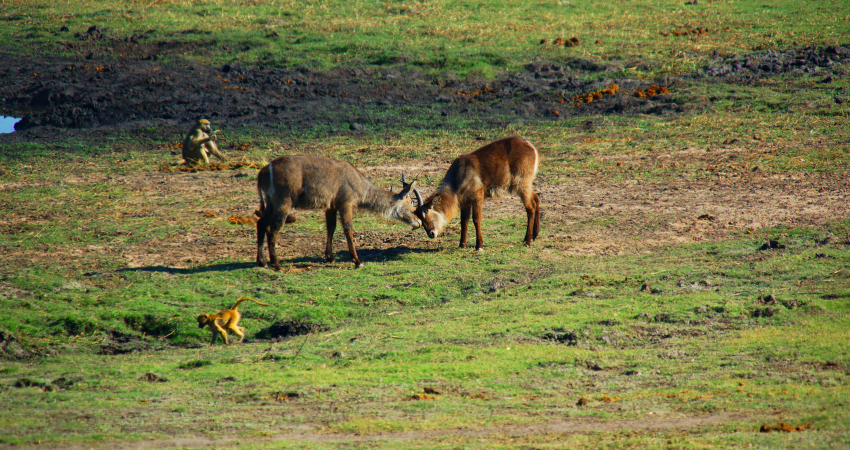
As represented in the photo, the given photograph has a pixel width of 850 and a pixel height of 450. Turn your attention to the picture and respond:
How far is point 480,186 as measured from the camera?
11.6m

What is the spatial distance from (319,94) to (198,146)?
5534 mm

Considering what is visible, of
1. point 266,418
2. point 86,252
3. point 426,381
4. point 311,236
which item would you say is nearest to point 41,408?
point 266,418

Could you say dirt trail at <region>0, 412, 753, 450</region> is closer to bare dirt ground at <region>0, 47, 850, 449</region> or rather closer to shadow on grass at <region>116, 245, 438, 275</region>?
bare dirt ground at <region>0, 47, 850, 449</region>

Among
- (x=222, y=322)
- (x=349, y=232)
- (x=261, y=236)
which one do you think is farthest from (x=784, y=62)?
(x=222, y=322)

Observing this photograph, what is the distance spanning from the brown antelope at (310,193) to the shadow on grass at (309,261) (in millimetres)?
251

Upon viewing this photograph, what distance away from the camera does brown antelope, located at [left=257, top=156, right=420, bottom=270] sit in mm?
10117

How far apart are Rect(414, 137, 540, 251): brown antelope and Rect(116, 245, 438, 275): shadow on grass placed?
0.60 meters

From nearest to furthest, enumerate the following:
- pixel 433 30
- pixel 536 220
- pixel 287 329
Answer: pixel 287 329 < pixel 536 220 < pixel 433 30

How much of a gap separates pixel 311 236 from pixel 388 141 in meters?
5.68

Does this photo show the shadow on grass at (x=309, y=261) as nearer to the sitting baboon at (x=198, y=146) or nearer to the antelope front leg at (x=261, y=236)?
the antelope front leg at (x=261, y=236)

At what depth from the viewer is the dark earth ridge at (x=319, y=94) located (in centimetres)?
1867

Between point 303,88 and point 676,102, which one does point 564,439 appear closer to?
point 676,102

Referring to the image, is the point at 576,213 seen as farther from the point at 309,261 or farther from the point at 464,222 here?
the point at 309,261

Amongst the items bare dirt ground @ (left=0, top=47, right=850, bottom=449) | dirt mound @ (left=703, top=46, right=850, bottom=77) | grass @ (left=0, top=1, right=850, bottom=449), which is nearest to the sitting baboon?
bare dirt ground @ (left=0, top=47, right=850, bottom=449)
